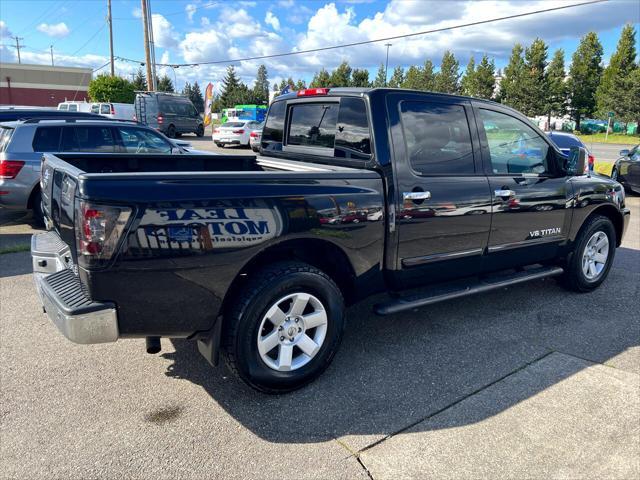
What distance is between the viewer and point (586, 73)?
172ft

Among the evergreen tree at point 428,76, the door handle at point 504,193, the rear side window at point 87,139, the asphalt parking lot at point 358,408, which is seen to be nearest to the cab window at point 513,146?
the door handle at point 504,193

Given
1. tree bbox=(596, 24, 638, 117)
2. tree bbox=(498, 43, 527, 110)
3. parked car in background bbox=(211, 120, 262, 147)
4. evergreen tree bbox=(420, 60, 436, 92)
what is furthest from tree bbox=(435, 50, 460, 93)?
parked car in background bbox=(211, 120, 262, 147)

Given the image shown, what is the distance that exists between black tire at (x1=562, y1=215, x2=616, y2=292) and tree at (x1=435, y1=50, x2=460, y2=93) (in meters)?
59.8

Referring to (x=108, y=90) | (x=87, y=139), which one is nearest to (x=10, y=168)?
(x=87, y=139)

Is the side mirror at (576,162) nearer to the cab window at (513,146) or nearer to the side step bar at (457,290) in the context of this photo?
the cab window at (513,146)

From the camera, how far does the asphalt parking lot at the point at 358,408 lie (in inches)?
104

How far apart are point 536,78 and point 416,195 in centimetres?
5414

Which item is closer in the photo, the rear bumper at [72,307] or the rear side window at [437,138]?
the rear bumper at [72,307]

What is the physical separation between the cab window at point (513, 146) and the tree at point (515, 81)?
5130 centimetres

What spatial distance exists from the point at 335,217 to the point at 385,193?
1.60 feet

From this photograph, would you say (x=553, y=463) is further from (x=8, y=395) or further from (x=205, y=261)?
(x=8, y=395)

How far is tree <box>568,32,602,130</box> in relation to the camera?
52.4 meters

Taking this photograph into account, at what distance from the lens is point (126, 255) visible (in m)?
2.64

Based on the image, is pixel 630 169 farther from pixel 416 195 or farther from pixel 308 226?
pixel 308 226
